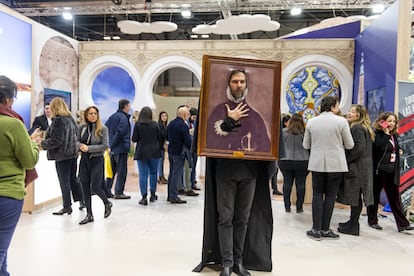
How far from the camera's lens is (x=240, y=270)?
2.88 metres

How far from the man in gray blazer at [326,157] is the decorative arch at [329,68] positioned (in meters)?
4.28

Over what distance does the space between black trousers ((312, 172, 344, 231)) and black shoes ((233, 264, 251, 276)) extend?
4.63ft

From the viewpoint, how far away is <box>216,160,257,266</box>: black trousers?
2.77m

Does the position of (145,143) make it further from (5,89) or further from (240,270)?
(5,89)

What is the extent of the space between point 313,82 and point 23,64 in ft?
22.8

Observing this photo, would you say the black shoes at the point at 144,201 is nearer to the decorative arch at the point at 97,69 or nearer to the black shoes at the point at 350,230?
the black shoes at the point at 350,230

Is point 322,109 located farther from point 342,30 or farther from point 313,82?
point 313,82

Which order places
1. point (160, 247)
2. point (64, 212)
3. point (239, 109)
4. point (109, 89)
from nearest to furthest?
point (239, 109) < point (160, 247) < point (64, 212) < point (109, 89)

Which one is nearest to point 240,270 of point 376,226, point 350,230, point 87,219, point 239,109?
point 239,109

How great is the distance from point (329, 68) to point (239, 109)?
6376 millimetres

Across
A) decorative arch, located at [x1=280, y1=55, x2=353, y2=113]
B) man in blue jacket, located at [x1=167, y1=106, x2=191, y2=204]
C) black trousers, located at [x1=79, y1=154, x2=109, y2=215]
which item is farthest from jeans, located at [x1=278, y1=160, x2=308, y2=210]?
decorative arch, located at [x1=280, y1=55, x2=353, y2=113]

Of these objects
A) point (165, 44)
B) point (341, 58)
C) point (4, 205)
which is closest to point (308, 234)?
point (4, 205)

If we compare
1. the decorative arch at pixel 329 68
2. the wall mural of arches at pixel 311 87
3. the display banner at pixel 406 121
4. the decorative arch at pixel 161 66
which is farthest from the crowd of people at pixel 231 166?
the wall mural of arches at pixel 311 87

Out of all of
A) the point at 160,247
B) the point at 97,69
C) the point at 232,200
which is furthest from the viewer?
the point at 97,69
